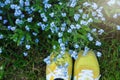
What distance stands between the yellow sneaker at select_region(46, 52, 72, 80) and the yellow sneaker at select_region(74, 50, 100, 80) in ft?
0.17

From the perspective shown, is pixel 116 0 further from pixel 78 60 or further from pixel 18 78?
pixel 18 78

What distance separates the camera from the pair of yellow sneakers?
187 cm

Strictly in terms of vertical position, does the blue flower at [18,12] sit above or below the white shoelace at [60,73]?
above

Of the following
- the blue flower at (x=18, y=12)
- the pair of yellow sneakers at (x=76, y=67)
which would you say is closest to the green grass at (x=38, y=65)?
the pair of yellow sneakers at (x=76, y=67)

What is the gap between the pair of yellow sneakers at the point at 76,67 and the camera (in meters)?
1.87

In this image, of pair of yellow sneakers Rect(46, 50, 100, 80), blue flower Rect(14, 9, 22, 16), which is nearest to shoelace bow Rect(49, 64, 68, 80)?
pair of yellow sneakers Rect(46, 50, 100, 80)

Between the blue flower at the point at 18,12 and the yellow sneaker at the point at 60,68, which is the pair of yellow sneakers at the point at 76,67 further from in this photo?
the blue flower at the point at 18,12

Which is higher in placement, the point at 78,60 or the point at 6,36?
the point at 6,36

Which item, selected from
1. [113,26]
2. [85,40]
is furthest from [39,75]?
[113,26]

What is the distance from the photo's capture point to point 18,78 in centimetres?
201

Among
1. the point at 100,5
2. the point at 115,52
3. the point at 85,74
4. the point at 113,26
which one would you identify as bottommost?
the point at 85,74

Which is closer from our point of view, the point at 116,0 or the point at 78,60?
the point at 116,0

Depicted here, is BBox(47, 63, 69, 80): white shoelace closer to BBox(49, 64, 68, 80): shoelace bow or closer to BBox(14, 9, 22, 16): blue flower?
BBox(49, 64, 68, 80): shoelace bow

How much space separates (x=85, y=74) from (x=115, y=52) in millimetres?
250
